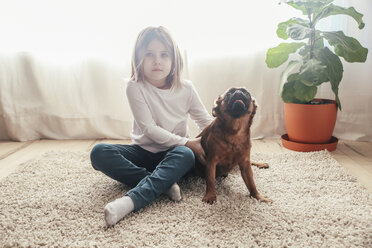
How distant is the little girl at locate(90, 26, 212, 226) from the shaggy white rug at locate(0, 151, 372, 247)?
93 millimetres

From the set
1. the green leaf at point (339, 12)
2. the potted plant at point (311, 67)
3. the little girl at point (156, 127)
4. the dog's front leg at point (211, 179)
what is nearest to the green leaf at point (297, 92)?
the potted plant at point (311, 67)

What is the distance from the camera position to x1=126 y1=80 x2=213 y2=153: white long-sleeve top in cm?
136

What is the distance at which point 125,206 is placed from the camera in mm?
1082

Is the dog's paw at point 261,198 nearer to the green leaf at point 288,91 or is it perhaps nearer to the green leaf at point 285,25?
the green leaf at point 288,91

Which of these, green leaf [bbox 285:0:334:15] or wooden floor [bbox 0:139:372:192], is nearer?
wooden floor [bbox 0:139:372:192]

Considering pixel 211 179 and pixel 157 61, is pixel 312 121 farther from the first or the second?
pixel 157 61

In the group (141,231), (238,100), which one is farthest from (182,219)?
(238,100)

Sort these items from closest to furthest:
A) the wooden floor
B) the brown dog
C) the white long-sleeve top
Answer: the brown dog < the white long-sleeve top < the wooden floor

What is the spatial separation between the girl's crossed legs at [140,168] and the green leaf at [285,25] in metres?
0.98

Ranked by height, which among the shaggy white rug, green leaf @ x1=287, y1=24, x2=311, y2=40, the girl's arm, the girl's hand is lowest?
the shaggy white rug

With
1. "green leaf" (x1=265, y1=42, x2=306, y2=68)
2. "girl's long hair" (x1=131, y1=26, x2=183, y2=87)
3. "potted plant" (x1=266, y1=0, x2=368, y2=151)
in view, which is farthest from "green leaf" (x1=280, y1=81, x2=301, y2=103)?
"girl's long hair" (x1=131, y1=26, x2=183, y2=87)

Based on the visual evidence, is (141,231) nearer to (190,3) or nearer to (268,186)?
(268,186)

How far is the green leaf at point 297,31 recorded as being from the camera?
169 cm

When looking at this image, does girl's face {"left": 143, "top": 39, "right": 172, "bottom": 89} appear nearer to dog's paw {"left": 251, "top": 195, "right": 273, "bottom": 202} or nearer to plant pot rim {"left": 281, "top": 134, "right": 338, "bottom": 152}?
dog's paw {"left": 251, "top": 195, "right": 273, "bottom": 202}
